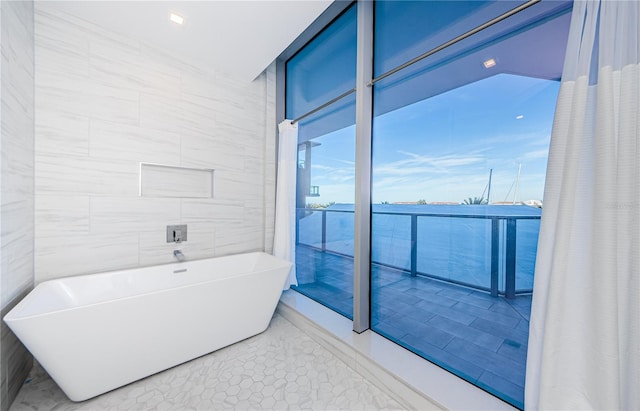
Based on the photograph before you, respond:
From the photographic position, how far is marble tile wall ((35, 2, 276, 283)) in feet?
6.21

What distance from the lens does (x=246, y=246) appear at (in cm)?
297

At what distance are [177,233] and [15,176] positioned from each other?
45.1 inches

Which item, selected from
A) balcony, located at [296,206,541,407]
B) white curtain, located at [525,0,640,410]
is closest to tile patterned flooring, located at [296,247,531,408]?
balcony, located at [296,206,541,407]

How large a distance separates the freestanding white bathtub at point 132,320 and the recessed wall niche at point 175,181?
2.44 ft

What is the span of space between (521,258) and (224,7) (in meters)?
2.64

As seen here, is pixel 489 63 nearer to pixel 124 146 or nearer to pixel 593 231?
pixel 593 231

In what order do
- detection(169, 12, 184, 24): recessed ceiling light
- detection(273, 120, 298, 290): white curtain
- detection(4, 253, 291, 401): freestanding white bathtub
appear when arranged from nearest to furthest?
detection(4, 253, 291, 401): freestanding white bathtub, detection(169, 12, 184, 24): recessed ceiling light, detection(273, 120, 298, 290): white curtain

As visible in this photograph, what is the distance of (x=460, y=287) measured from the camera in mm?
1620

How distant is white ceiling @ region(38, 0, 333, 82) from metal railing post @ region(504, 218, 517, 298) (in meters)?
2.00

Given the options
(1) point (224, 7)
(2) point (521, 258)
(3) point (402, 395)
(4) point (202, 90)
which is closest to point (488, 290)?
(2) point (521, 258)

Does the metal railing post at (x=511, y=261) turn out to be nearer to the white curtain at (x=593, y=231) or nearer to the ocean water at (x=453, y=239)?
the ocean water at (x=453, y=239)

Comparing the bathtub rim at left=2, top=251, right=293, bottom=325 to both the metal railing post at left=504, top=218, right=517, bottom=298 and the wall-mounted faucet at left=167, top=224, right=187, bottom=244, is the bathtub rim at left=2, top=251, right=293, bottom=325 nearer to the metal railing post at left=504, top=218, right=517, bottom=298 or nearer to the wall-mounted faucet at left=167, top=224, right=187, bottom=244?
the wall-mounted faucet at left=167, top=224, right=187, bottom=244

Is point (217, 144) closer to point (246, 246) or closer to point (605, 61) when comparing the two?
point (246, 246)

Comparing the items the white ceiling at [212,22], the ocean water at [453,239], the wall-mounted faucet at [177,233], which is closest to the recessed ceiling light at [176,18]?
the white ceiling at [212,22]
